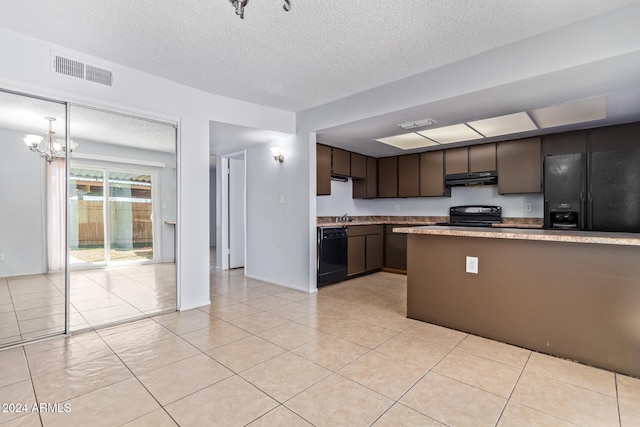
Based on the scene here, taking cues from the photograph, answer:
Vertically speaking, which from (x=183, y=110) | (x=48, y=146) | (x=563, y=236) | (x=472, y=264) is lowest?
(x=472, y=264)

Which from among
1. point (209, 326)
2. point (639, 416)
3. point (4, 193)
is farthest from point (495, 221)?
point (4, 193)

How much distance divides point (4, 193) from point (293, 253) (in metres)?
3.05

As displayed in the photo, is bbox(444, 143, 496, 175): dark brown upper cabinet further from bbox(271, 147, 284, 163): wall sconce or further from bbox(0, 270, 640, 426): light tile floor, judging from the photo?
bbox(0, 270, 640, 426): light tile floor

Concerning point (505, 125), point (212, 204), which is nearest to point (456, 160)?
point (505, 125)

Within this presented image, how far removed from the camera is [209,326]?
9.56ft

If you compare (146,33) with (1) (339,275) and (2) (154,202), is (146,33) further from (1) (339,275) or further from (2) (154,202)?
(1) (339,275)

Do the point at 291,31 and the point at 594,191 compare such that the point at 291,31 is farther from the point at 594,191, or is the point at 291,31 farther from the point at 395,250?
the point at 395,250

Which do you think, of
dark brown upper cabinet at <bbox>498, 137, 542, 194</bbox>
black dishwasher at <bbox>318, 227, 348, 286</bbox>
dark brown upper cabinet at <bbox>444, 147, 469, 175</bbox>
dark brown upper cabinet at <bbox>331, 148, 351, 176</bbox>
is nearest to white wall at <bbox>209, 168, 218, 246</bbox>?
dark brown upper cabinet at <bbox>331, 148, 351, 176</bbox>

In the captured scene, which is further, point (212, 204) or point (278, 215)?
point (212, 204)

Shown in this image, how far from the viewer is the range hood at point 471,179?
4.66 meters

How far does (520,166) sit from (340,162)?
2.67 meters

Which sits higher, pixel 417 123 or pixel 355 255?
pixel 417 123

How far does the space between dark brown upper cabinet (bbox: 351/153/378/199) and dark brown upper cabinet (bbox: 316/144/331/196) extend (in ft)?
3.89

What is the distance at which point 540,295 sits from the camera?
2420 millimetres
